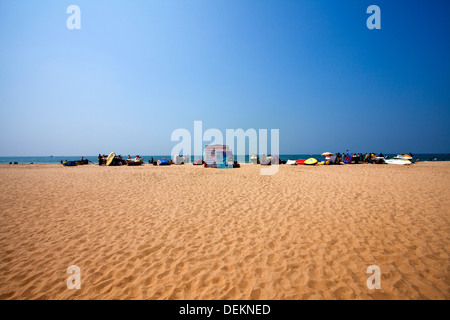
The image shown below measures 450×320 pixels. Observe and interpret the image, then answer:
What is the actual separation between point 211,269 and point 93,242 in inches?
134

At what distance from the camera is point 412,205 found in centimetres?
669

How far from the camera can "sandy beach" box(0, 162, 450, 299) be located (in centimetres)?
316

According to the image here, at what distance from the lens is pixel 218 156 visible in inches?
914

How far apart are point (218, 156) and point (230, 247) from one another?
62.4 ft

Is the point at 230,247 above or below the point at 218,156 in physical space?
below

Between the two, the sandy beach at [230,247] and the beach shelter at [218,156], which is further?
the beach shelter at [218,156]

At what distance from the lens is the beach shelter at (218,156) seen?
2306cm

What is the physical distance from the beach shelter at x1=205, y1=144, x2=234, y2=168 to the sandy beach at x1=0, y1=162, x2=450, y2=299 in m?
15.2

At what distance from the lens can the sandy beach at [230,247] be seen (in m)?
3.16

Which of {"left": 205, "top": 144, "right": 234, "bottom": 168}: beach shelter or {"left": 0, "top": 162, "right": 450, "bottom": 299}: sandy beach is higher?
{"left": 205, "top": 144, "right": 234, "bottom": 168}: beach shelter

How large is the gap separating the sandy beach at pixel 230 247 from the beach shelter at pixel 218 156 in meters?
15.2

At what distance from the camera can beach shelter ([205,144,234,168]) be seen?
23.1 m

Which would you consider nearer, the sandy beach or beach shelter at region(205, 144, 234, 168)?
the sandy beach

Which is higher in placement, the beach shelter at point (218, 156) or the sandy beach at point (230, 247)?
the beach shelter at point (218, 156)
